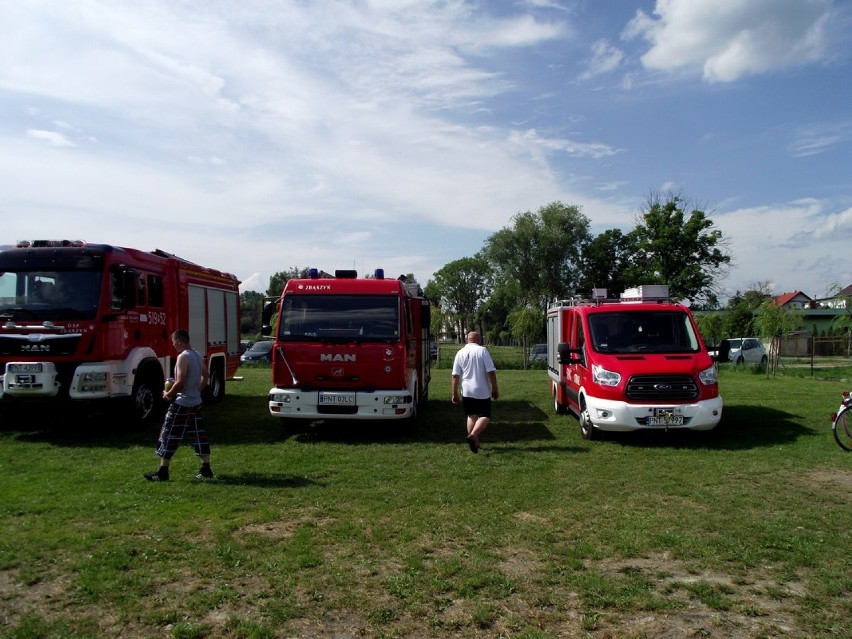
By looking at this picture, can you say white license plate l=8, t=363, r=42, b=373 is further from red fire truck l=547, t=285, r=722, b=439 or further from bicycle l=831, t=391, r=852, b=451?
bicycle l=831, t=391, r=852, b=451

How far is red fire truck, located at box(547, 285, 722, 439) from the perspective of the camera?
991cm

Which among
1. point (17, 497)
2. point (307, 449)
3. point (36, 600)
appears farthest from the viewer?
point (307, 449)

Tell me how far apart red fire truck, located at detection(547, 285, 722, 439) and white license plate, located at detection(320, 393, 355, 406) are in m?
3.44

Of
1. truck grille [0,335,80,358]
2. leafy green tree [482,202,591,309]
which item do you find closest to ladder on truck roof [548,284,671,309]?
truck grille [0,335,80,358]

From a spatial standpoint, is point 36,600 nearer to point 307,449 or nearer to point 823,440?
point 307,449

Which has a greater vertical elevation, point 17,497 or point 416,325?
point 416,325

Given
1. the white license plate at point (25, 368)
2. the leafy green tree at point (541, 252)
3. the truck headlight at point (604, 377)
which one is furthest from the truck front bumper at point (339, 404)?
the leafy green tree at point (541, 252)

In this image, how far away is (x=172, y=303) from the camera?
13.0m

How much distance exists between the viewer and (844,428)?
9727mm

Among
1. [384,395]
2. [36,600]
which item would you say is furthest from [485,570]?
[384,395]

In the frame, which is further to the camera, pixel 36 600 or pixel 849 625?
pixel 36 600

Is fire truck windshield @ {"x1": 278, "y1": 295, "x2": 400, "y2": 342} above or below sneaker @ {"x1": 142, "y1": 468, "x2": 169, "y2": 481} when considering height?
above

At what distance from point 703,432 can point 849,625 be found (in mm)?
7729

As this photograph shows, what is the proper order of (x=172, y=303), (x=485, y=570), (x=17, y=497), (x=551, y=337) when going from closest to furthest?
1. (x=485, y=570)
2. (x=17, y=497)
3. (x=172, y=303)
4. (x=551, y=337)
